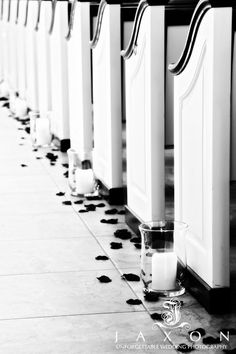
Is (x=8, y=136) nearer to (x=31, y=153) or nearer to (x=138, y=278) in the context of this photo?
(x=31, y=153)

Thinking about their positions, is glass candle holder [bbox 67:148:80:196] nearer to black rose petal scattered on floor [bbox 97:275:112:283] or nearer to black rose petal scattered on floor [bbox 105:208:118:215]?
black rose petal scattered on floor [bbox 105:208:118:215]

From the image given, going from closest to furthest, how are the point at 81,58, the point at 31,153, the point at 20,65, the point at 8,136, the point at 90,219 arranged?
the point at 90,219
the point at 81,58
the point at 31,153
the point at 8,136
the point at 20,65

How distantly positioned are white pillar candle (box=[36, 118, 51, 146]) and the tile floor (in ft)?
6.21

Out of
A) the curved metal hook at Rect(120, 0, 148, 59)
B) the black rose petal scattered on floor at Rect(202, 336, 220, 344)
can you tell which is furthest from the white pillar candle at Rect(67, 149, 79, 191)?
the black rose petal scattered on floor at Rect(202, 336, 220, 344)

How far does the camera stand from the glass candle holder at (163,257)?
12.8 ft

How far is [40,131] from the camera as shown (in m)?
8.18

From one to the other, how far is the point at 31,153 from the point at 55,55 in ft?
3.49

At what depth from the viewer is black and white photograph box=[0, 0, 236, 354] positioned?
141 inches

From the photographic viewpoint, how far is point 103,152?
247 inches

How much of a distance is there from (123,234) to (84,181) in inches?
46.6

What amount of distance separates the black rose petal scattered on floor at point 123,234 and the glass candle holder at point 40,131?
3.19 meters

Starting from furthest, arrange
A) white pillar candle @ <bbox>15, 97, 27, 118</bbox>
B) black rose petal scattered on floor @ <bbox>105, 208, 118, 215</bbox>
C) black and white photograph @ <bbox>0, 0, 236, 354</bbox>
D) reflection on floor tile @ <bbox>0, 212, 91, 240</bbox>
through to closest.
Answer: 1. white pillar candle @ <bbox>15, 97, 27, 118</bbox>
2. black rose petal scattered on floor @ <bbox>105, 208, 118, 215</bbox>
3. reflection on floor tile @ <bbox>0, 212, 91, 240</bbox>
4. black and white photograph @ <bbox>0, 0, 236, 354</bbox>

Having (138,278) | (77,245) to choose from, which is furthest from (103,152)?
(138,278)

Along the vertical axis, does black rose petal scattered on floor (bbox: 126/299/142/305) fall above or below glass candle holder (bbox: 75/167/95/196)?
below
